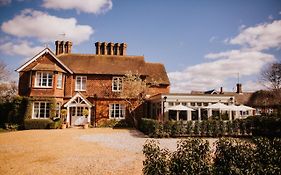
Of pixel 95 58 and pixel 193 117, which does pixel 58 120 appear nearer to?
pixel 95 58

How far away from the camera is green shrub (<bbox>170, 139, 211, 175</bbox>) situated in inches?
234

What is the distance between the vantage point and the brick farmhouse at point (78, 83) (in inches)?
1042

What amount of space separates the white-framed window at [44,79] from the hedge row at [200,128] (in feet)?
46.7

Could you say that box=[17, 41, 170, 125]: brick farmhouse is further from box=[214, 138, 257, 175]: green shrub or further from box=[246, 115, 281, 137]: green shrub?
box=[214, 138, 257, 175]: green shrub

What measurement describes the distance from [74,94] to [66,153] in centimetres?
1740

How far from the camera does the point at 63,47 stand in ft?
111

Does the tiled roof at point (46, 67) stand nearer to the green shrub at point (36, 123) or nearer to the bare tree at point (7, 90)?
the green shrub at point (36, 123)

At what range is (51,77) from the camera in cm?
2697

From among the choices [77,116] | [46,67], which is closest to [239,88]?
[77,116]

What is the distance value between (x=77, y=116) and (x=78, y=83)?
14.8 ft

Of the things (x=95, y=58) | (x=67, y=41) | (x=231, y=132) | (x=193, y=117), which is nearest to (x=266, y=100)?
(x=193, y=117)

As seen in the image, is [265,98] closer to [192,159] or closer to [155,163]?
[192,159]

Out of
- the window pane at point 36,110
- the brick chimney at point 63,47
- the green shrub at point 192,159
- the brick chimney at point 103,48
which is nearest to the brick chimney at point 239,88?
the brick chimney at point 103,48

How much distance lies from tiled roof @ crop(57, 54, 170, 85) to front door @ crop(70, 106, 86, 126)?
492 centimetres
